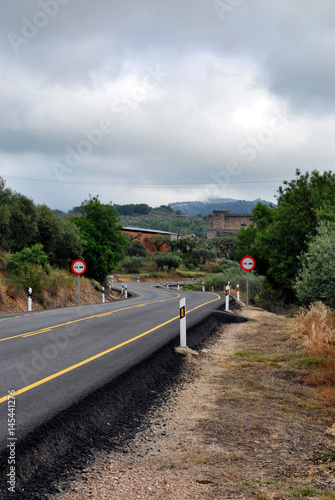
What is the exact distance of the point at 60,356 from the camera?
851 cm

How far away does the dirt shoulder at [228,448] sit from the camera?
154 inches

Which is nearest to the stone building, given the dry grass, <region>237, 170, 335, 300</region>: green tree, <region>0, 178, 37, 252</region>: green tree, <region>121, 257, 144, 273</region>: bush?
<region>121, 257, 144, 273</region>: bush

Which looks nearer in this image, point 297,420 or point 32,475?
point 32,475

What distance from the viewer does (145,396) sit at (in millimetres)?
6898

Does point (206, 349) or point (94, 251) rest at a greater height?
point (94, 251)

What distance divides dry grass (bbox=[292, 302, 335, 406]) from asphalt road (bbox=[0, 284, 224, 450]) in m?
3.41

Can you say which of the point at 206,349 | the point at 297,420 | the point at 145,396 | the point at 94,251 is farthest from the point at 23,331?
the point at 94,251

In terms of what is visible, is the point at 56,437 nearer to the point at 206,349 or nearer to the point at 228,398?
the point at 228,398

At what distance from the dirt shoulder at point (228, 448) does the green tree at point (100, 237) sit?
28.7 m

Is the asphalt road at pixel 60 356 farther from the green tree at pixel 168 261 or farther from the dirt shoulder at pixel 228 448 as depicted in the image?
the green tree at pixel 168 261

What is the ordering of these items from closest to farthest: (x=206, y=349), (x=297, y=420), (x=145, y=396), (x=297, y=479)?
(x=297, y=479), (x=297, y=420), (x=145, y=396), (x=206, y=349)

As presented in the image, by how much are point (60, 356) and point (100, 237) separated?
29352 millimetres

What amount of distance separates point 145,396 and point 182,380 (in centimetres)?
137

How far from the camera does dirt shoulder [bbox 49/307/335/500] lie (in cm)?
390
